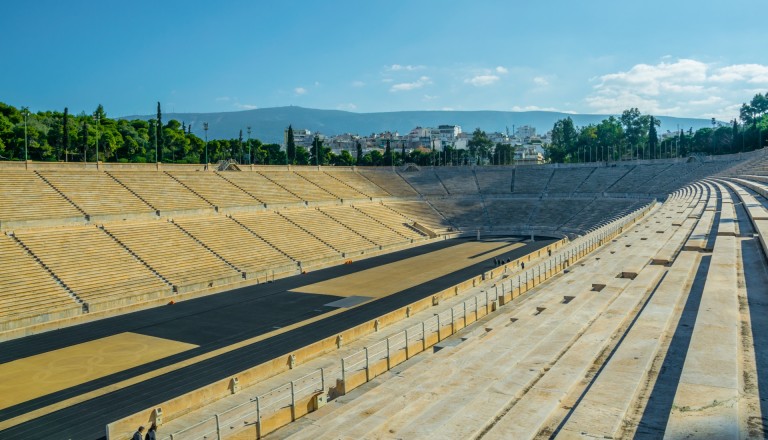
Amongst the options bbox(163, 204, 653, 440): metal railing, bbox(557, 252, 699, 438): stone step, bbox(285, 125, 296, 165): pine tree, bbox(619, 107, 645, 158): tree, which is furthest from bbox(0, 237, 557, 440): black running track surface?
bbox(619, 107, 645, 158): tree

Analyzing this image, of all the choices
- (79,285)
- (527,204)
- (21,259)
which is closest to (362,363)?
(79,285)

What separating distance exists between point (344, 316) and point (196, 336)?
7165mm

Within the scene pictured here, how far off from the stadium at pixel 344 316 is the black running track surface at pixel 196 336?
0.13 m

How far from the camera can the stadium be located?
922 centimetres

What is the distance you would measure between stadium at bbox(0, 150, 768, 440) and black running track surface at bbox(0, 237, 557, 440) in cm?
13

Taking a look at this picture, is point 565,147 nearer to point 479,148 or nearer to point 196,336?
point 479,148

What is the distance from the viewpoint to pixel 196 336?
24.2 meters

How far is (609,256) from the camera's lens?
24141mm

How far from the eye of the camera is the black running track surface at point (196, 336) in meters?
16.2

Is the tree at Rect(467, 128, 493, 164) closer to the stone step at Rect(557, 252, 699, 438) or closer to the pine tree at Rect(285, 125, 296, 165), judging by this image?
the pine tree at Rect(285, 125, 296, 165)

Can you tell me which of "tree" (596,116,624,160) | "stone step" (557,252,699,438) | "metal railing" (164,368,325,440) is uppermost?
"tree" (596,116,624,160)

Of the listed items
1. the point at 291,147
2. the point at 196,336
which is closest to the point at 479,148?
the point at 291,147

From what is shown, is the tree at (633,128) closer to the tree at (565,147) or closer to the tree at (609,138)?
the tree at (609,138)

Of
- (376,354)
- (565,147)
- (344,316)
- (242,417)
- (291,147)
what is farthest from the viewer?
(565,147)
